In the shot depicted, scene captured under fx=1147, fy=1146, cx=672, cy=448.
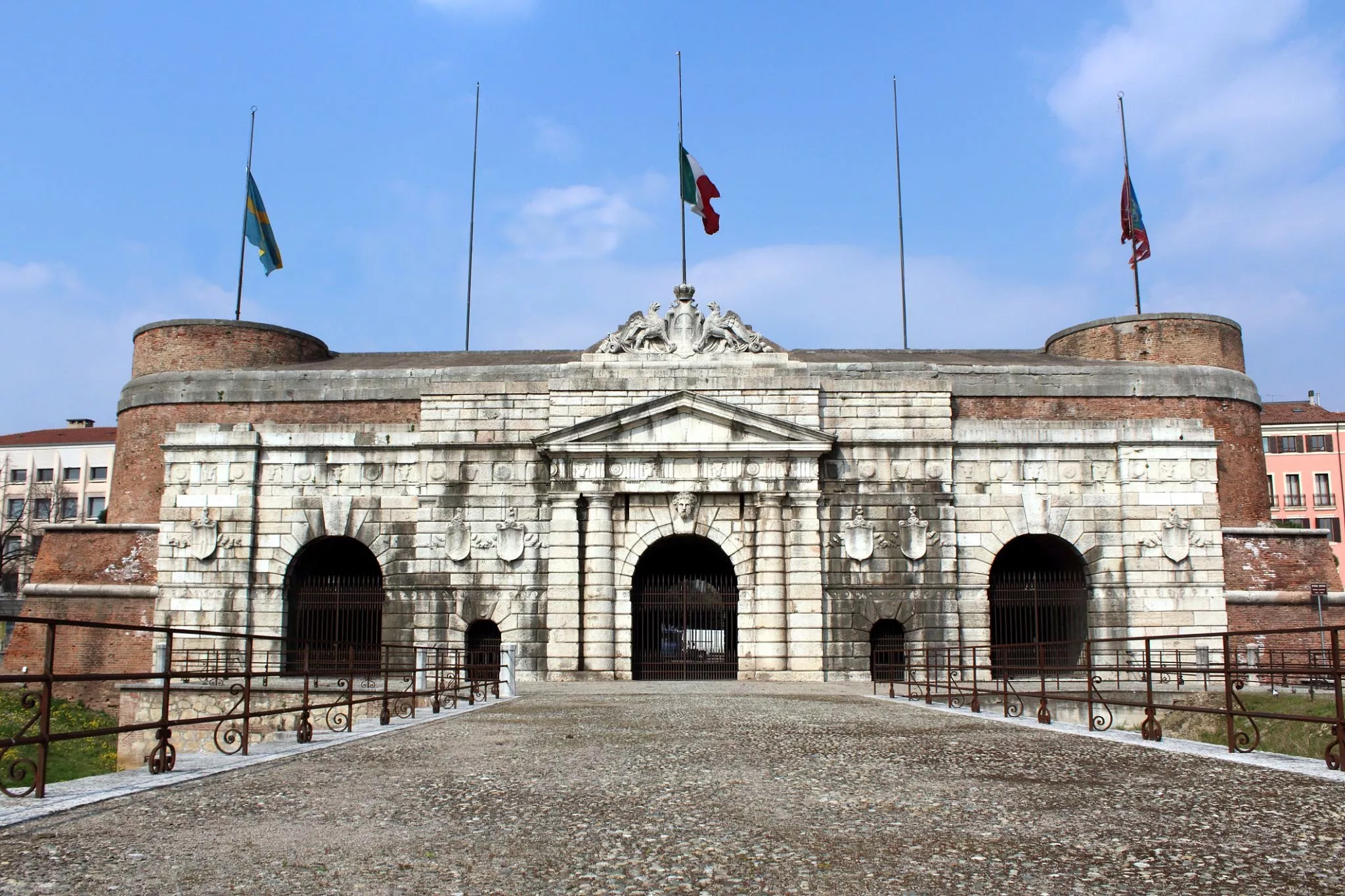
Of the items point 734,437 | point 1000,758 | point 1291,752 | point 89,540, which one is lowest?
point 1291,752

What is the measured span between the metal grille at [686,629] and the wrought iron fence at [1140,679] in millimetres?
3515

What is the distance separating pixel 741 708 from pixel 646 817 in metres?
8.38

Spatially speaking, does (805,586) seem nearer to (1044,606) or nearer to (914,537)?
(914,537)

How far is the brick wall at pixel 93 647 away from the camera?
969 inches

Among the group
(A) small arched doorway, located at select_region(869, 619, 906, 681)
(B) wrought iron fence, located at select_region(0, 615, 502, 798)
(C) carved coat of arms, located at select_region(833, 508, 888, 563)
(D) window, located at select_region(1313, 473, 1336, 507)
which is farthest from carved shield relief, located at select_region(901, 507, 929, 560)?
(D) window, located at select_region(1313, 473, 1336, 507)

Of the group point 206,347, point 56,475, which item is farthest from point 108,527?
point 56,475

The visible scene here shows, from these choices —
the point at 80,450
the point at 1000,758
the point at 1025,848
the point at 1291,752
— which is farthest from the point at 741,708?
the point at 80,450

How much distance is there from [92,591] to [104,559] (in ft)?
2.41

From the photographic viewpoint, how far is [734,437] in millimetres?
23047

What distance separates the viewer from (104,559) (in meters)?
25.4

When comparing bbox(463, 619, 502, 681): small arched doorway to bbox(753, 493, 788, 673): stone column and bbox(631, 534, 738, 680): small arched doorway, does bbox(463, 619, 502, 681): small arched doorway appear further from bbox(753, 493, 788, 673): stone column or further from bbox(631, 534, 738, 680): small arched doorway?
bbox(753, 493, 788, 673): stone column

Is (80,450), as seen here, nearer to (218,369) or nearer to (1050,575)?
(218,369)

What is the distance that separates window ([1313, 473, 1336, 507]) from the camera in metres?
50.8

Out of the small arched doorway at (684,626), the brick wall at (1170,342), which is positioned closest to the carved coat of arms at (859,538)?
the small arched doorway at (684,626)
